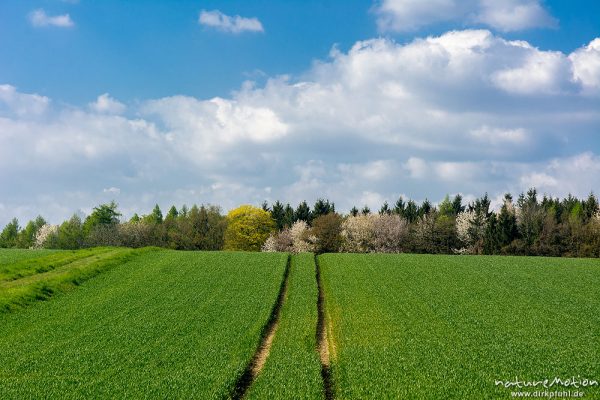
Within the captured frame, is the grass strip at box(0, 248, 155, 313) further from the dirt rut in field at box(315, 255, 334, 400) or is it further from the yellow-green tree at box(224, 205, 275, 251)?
the yellow-green tree at box(224, 205, 275, 251)

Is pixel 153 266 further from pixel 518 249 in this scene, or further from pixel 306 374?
pixel 518 249

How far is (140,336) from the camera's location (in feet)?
96.9

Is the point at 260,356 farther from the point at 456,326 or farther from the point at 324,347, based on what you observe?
the point at 456,326

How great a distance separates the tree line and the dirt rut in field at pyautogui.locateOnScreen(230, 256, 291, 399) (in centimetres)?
7972

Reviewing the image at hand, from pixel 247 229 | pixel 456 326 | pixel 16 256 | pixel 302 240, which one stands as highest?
pixel 247 229

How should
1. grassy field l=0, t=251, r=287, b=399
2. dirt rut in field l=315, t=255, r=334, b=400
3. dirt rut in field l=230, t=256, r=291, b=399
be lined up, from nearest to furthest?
1. grassy field l=0, t=251, r=287, b=399
2. dirt rut in field l=230, t=256, r=291, b=399
3. dirt rut in field l=315, t=255, r=334, b=400

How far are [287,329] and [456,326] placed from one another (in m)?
10.5

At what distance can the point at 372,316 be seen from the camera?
117ft

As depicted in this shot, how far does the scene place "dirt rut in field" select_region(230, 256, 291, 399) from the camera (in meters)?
21.6

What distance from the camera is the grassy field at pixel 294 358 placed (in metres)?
20.5

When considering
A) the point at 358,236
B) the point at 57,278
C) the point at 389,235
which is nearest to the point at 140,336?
the point at 57,278

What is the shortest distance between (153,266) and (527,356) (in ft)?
134

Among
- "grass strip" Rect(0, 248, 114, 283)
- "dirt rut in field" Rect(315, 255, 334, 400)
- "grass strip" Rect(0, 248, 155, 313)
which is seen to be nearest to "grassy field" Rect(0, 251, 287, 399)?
"grass strip" Rect(0, 248, 155, 313)

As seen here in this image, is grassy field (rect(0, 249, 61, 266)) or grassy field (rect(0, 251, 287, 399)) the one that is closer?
grassy field (rect(0, 251, 287, 399))
